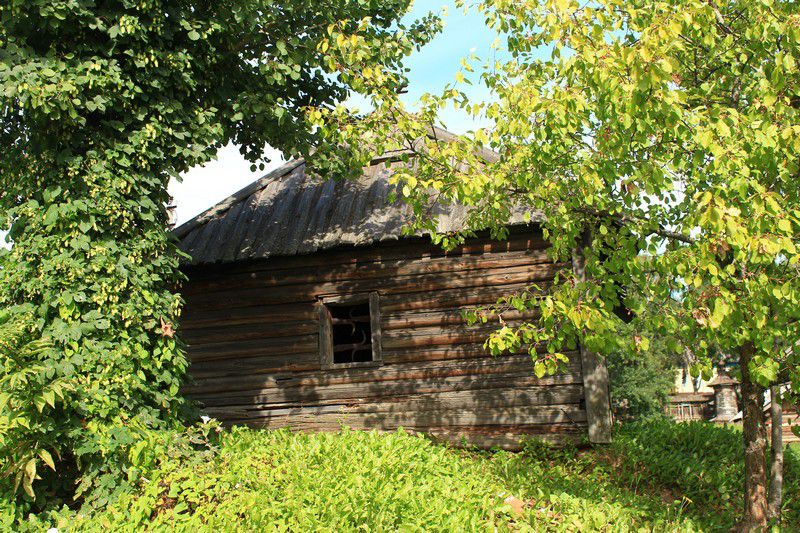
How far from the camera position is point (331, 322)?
11.0m

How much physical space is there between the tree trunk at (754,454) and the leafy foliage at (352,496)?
Answer: 63 cm

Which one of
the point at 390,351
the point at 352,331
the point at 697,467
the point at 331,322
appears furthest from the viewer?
the point at 352,331

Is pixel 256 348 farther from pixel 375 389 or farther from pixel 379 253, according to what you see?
pixel 379 253

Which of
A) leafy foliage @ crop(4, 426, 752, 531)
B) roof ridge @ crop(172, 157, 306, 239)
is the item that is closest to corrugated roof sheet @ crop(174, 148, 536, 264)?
roof ridge @ crop(172, 157, 306, 239)

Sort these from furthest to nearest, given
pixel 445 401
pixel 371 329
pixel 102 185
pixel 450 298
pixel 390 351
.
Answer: pixel 371 329
pixel 390 351
pixel 450 298
pixel 445 401
pixel 102 185

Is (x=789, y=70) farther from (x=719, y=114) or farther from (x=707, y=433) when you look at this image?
(x=707, y=433)

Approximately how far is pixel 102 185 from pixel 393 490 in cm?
Result: 459

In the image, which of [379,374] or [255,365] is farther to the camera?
[255,365]

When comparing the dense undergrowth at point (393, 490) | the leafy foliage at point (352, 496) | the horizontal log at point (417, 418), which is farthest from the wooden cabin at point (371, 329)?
the leafy foliage at point (352, 496)

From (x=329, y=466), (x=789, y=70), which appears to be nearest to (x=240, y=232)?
(x=329, y=466)

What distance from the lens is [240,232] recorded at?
37.6 ft

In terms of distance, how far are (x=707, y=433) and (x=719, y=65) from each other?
24.5 feet

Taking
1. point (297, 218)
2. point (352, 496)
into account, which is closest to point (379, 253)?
point (297, 218)

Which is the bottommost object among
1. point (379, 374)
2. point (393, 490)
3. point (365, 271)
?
point (393, 490)
